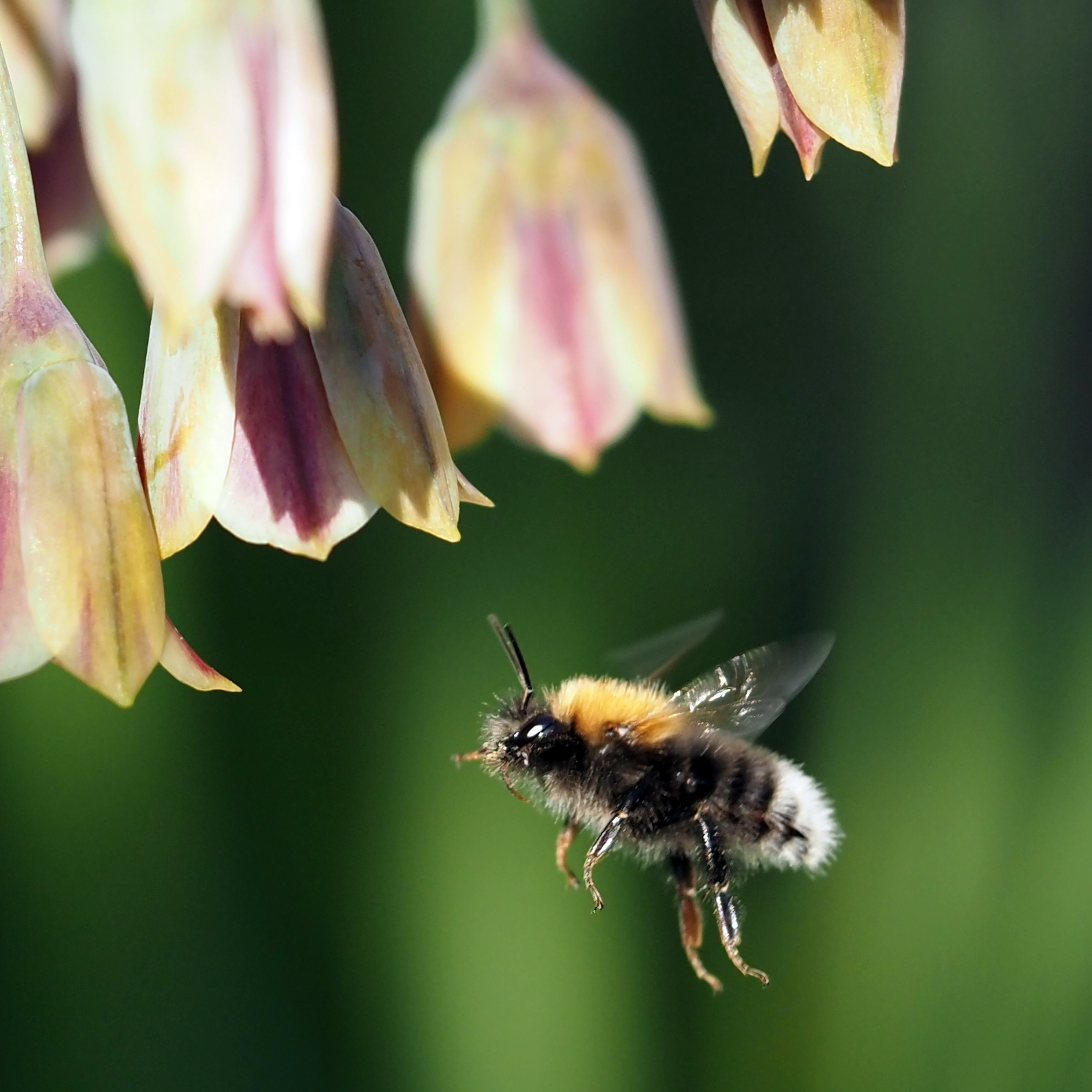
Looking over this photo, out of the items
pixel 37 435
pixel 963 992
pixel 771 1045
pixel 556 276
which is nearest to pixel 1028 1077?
pixel 963 992

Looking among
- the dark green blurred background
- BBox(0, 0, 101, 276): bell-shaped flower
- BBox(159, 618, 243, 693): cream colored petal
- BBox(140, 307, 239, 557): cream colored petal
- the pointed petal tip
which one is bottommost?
the dark green blurred background

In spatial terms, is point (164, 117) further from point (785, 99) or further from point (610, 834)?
point (610, 834)

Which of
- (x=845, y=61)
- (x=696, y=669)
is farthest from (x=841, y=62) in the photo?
(x=696, y=669)

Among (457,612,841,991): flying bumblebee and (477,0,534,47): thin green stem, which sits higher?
(477,0,534,47): thin green stem

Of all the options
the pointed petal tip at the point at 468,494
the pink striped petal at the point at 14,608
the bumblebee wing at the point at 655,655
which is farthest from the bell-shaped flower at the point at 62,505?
the bumblebee wing at the point at 655,655

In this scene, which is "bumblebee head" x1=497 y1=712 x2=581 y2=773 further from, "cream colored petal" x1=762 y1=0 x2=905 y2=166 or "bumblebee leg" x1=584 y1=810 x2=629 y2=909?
"cream colored petal" x1=762 y1=0 x2=905 y2=166

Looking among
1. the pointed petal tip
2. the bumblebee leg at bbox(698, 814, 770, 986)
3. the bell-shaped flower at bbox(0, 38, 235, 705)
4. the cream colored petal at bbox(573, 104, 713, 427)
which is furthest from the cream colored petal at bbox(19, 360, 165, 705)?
the bumblebee leg at bbox(698, 814, 770, 986)
